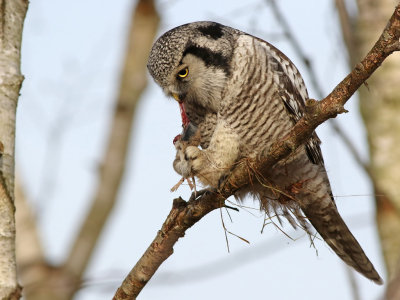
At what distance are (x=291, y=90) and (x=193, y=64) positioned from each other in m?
0.67

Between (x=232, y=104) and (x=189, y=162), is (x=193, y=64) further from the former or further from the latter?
(x=189, y=162)

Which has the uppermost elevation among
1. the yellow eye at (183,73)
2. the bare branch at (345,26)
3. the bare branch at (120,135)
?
the bare branch at (345,26)

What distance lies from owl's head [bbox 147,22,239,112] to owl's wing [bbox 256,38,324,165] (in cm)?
32

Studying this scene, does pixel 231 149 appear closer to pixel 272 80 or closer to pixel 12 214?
pixel 272 80

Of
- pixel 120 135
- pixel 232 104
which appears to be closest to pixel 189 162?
pixel 232 104

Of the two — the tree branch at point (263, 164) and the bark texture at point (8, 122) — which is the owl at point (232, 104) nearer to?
the tree branch at point (263, 164)

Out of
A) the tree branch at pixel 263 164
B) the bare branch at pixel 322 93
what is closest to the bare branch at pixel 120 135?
the bare branch at pixel 322 93

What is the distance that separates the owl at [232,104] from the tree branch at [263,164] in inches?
19.6

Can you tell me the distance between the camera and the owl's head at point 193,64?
3920 mm

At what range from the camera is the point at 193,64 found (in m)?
4.03

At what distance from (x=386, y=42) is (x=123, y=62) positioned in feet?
22.5

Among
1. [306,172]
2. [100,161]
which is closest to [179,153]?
[306,172]

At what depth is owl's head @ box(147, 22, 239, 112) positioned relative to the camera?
12.9 feet

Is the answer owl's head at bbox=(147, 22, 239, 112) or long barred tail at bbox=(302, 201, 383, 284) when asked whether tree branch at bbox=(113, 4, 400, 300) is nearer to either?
owl's head at bbox=(147, 22, 239, 112)
